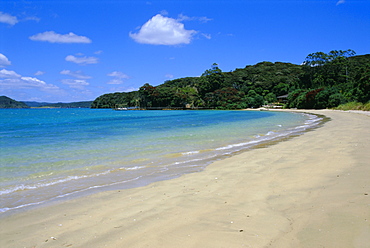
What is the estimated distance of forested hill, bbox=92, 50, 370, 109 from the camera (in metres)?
57.0

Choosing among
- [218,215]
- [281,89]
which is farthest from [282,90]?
[218,215]

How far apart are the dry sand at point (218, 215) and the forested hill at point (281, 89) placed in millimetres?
40797

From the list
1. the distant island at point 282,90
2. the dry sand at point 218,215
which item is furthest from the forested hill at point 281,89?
the dry sand at point 218,215

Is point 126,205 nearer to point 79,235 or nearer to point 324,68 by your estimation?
point 79,235

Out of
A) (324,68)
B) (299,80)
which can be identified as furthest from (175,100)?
(324,68)

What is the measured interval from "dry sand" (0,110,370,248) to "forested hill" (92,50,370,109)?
4080cm

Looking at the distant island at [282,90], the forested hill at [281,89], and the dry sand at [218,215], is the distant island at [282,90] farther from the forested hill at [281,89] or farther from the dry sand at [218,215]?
the dry sand at [218,215]

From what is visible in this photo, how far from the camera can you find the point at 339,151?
876 centimetres

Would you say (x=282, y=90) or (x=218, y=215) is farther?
(x=282, y=90)

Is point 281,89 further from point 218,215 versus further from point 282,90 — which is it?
point 218,215

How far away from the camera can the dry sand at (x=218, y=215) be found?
311 cm

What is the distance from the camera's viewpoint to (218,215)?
151 inches

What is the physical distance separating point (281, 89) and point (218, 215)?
97.4 m

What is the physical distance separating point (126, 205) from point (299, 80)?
104196mm
